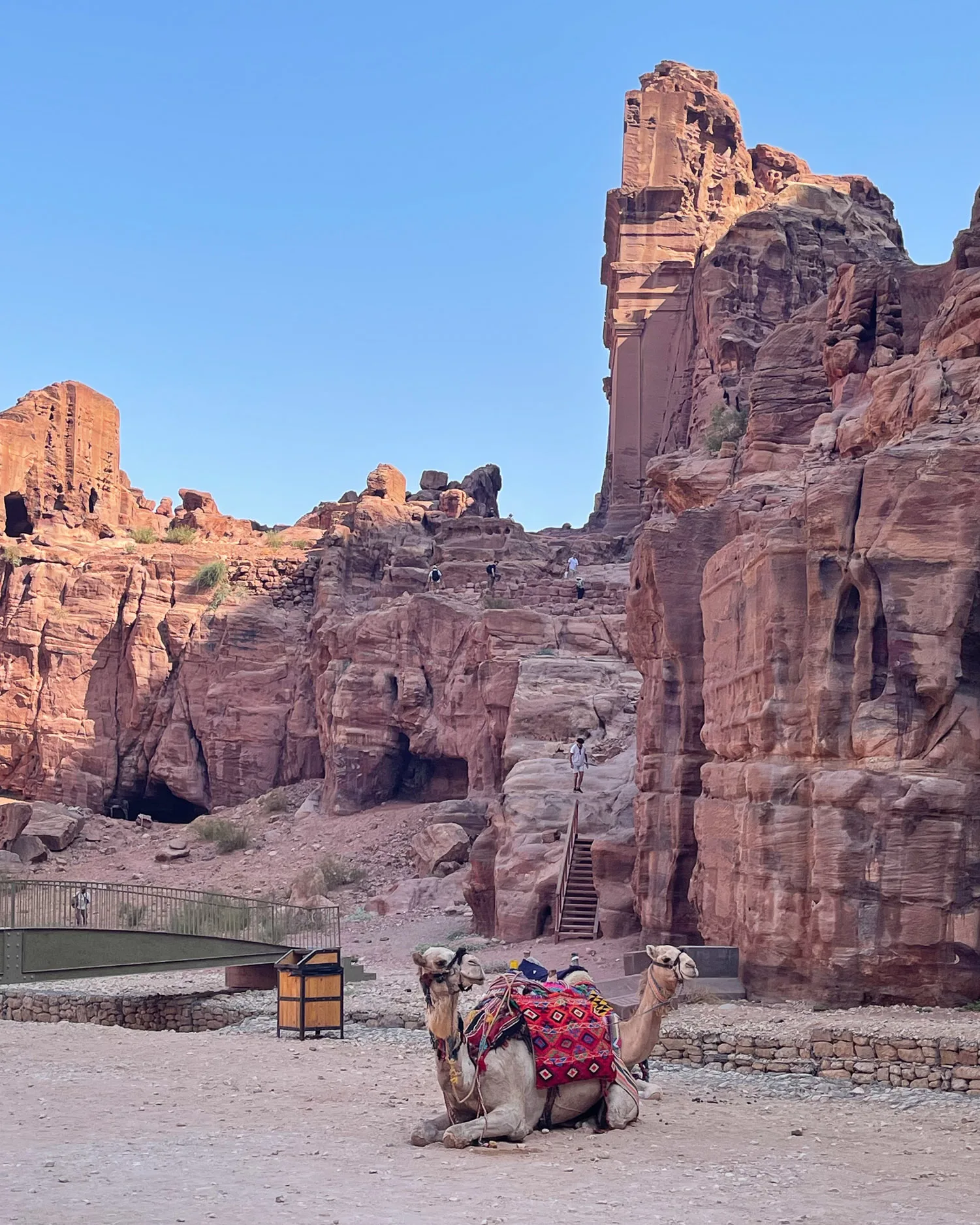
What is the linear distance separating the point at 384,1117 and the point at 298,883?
17842 mm

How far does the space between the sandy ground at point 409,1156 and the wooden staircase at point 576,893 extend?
23.5ft

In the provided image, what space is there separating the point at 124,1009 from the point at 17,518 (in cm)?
2789

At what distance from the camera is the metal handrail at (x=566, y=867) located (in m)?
20.5

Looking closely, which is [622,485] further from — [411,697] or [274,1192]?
[274,1192]

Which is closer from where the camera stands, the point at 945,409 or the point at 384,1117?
the point at 384,1117

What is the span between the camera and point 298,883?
92.3 ft

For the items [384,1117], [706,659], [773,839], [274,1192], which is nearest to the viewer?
[274,1192]

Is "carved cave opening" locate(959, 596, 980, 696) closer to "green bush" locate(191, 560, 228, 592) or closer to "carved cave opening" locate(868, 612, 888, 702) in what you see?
"carved cave opening" locate(868, 612, 888, 702)

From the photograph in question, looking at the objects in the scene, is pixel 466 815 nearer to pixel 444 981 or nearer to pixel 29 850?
pixel 29 850

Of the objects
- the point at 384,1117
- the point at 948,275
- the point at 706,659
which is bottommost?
the point at 384,1117

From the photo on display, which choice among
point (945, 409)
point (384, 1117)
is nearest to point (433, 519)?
point (945, 409)

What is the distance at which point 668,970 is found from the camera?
10.3 m

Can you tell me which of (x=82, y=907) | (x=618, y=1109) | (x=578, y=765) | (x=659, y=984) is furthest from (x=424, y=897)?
(x=618, y=1109)

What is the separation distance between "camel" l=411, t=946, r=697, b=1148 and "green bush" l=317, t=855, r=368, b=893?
18934 millimetres
